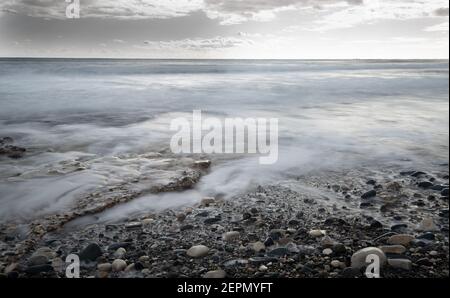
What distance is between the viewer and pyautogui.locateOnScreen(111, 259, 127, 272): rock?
8.32 ft

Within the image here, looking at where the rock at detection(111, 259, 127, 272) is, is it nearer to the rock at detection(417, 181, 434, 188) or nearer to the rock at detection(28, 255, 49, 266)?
the rock at detection(28, 255, 49, 266)

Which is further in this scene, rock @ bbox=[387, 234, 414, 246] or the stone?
rock @ bbox=[387, 234, 414, 246]

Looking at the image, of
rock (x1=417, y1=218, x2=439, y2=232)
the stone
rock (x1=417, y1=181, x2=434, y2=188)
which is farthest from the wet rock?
the stone

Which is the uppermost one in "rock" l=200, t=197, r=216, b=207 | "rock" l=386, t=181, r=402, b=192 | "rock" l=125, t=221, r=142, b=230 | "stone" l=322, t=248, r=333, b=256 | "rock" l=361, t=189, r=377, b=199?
"rock" l=386, t=181, r=402, b=192

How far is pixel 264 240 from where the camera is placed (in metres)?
2.88

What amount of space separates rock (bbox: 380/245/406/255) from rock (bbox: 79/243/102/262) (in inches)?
82.2

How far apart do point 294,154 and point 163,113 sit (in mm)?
4881

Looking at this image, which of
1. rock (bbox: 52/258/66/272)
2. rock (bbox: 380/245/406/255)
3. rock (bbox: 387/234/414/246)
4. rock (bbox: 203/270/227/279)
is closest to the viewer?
rock (bbox: 203/270/227/279)

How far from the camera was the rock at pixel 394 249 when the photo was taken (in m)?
2.68

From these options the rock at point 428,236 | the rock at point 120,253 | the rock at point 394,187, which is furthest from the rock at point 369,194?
the rock at point 120,253

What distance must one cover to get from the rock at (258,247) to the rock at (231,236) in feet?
0.56

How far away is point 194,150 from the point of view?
17.9 ft

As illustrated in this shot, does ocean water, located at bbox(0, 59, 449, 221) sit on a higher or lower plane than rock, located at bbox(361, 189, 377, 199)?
higher
